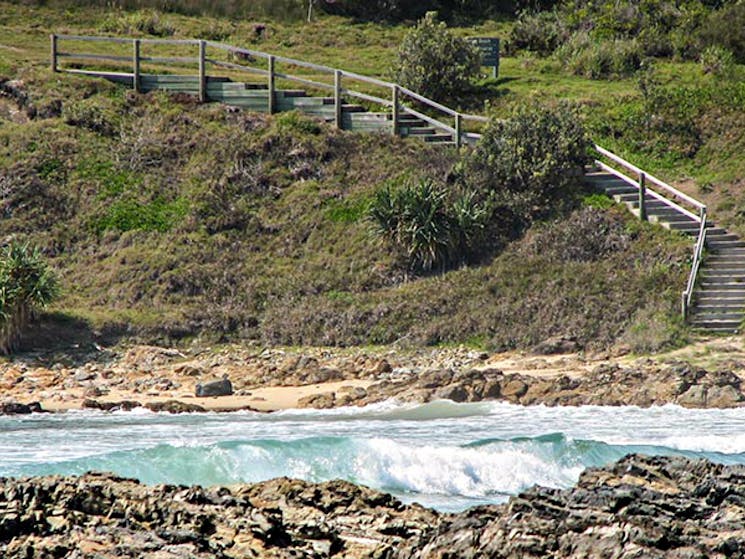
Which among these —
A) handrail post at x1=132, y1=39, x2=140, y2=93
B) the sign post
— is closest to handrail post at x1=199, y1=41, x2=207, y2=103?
handrail post at x1=132, y1=39, x2=140, y2=93

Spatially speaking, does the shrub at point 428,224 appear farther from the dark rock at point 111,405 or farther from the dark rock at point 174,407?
the dark rock at point 111,405

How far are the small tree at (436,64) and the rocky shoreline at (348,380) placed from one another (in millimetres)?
11843

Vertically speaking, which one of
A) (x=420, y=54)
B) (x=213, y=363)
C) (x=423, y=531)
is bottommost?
(x=213, y=363)

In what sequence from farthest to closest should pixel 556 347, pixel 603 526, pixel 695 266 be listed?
pixel 695 266 → pixel 556 347 → pixel 603 526

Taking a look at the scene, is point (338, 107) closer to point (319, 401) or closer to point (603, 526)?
point (319, 401)

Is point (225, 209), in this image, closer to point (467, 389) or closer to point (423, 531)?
point (467, 389)

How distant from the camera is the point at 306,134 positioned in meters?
41.4

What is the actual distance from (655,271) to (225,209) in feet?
34.3

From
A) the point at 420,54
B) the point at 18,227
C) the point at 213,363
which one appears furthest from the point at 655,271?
the point at 18,227

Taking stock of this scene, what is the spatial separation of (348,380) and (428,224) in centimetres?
501

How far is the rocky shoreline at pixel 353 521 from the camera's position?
52.1 ft

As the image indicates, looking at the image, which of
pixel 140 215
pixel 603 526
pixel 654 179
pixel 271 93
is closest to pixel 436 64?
pixel 271 93

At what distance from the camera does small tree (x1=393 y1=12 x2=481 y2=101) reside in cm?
4384

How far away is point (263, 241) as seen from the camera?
126ft
